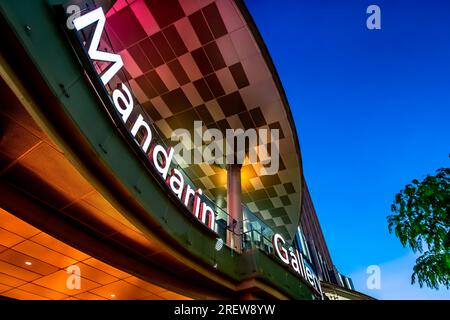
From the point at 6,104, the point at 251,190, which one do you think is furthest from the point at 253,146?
the point at 6,104

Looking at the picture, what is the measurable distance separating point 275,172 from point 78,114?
35.2 ft

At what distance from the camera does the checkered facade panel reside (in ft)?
29.5

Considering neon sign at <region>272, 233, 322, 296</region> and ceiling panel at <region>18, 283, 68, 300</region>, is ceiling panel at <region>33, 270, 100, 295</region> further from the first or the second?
neon sign at <region>272, 233, 322, 296</region>

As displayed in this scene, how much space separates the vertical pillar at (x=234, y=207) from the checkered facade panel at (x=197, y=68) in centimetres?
75

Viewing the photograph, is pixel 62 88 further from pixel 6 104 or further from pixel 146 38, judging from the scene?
pixel 146 38

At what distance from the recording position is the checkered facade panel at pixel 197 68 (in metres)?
8.99

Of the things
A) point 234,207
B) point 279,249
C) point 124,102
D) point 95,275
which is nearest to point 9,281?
point 95,275

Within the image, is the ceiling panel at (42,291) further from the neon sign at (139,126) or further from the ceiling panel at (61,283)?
the neon sign at (139,126)

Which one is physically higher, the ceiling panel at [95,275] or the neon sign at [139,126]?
the neon sign at [139,126]

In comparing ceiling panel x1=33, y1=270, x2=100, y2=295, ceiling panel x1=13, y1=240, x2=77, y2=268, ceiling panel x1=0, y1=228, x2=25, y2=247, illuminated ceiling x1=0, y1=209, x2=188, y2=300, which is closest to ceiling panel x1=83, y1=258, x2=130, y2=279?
illuminated ceiling x1=0, y1=209, x2=188, y2=300

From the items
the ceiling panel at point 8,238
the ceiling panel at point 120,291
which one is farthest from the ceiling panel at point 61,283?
the ceiling panel at point 8,238

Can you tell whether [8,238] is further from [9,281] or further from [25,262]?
[9,281]

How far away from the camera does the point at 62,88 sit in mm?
4230

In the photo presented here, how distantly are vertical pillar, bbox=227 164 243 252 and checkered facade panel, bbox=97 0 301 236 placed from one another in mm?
749
